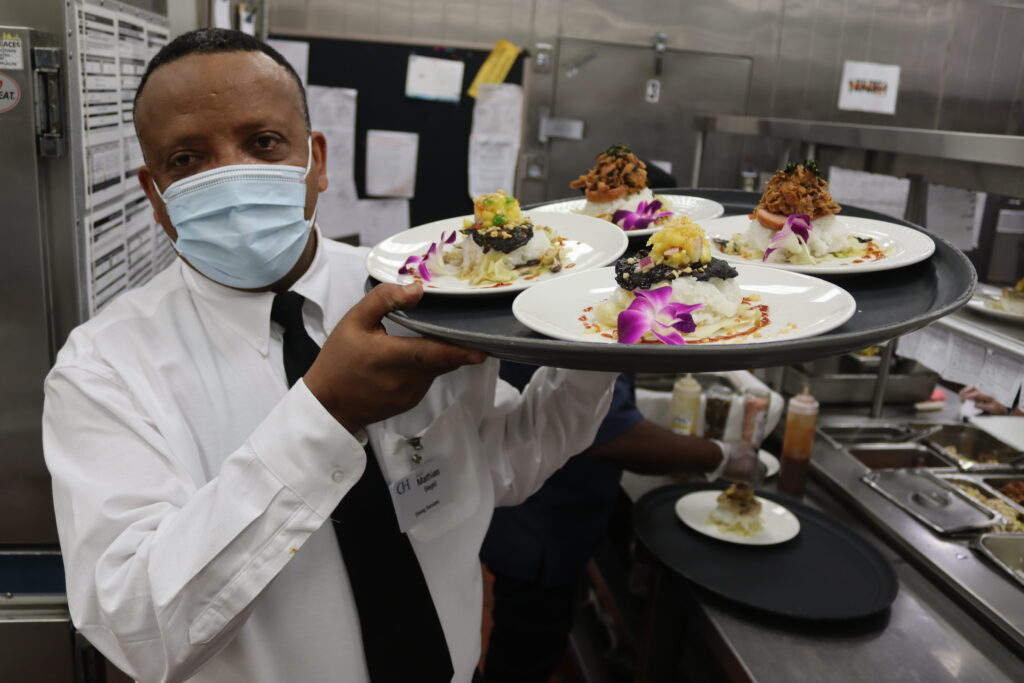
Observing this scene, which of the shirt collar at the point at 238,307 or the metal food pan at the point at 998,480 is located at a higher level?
the shirt collar at the point at 238,307

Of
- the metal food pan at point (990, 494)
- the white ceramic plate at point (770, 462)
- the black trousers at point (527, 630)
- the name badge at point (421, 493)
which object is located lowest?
the black trousers at point (527, 630)

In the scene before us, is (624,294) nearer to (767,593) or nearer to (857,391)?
(767,593)

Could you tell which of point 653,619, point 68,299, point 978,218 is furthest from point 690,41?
point 68,299

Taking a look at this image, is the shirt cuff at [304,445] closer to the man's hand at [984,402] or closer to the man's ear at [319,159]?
the man's ear at [319,159]

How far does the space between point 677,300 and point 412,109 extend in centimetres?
375

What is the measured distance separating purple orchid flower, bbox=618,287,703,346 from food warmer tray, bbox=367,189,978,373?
0.25 feet

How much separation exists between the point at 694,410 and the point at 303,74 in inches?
119

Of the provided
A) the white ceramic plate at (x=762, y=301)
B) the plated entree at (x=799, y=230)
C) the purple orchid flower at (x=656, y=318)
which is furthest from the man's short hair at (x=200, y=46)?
the plated entree at (x=799, y=230)

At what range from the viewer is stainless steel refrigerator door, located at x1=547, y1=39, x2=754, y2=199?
4.62 meters

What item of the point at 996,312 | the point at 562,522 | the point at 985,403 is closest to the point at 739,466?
the point at 562,522

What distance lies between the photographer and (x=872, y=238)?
1422 millimetres

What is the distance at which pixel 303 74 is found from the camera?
4.39 meters

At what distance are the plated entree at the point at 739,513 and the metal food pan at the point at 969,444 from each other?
3.03ft

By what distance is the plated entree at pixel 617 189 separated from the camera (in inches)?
63.6
